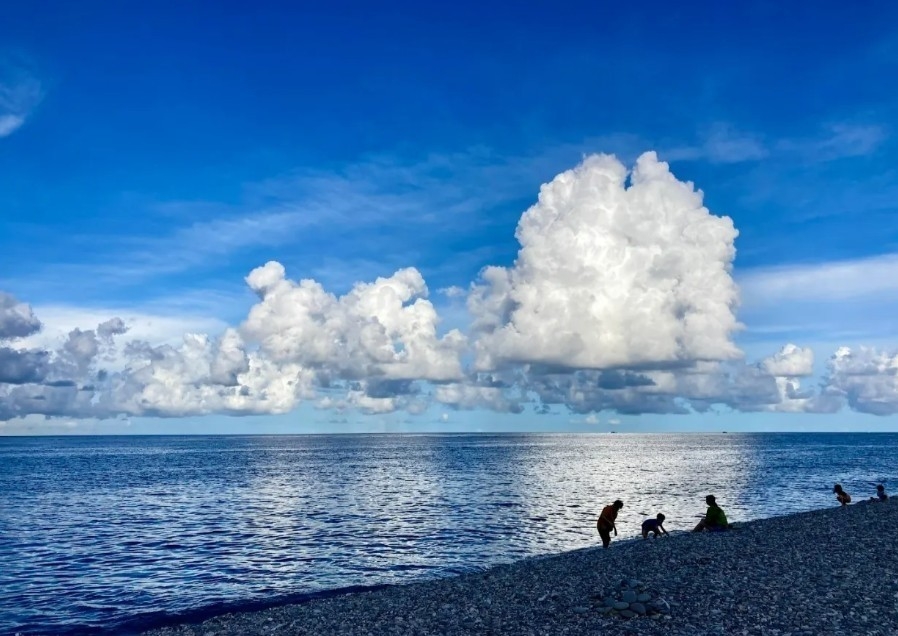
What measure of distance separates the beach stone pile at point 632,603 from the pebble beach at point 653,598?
0.04 meters

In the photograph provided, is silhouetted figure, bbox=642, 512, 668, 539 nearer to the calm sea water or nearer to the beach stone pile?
the calm sea water

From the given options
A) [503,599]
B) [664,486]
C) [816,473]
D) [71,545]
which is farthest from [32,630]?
[816,473]

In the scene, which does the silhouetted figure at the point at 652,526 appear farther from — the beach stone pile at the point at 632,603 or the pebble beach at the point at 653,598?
the beach stone pile at the point at 632,603

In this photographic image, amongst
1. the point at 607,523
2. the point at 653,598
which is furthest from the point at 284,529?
the point at 653,598

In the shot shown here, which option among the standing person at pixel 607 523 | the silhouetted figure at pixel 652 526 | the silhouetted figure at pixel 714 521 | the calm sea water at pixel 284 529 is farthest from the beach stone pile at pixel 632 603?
the silhouetted figure at pixel 714 521

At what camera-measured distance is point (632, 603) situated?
19312 millimetres

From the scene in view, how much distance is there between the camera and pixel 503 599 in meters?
22.0

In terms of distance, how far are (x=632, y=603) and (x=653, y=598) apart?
0.90 meters

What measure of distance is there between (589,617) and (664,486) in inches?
2587

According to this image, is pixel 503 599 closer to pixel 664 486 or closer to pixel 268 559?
→ pixel 268 559

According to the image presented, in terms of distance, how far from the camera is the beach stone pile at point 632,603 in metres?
18.9

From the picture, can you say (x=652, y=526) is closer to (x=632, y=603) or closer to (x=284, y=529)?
(x=632, y=603)

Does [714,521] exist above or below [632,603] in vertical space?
below

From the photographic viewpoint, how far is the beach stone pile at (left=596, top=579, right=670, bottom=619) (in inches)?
746
